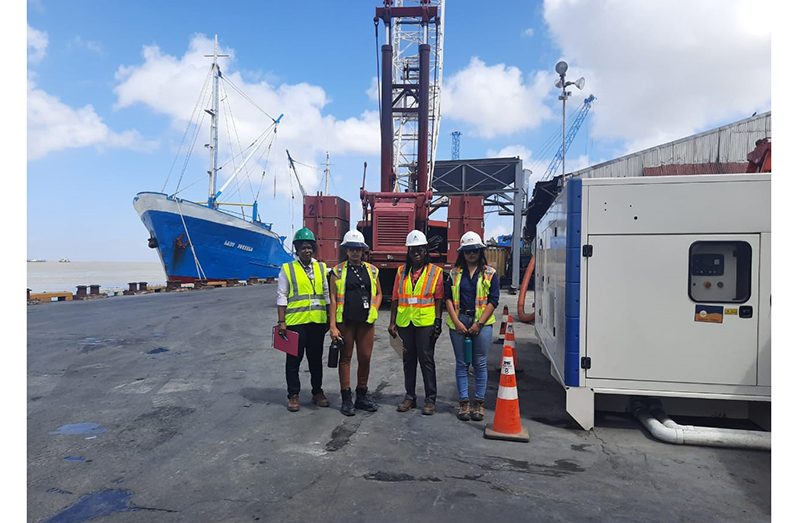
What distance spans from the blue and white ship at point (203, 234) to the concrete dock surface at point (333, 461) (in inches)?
933

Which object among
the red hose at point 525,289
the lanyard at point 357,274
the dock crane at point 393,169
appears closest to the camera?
the lanyard at point 357,274

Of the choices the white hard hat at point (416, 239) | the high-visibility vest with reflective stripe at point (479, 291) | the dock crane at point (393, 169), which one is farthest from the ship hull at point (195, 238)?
the high-visibility vest with reflective stripe at point (479, 291)

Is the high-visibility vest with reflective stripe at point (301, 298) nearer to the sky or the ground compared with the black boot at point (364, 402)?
nearer to the sky

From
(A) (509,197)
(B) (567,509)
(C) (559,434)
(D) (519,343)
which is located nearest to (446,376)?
(C) (559,434)

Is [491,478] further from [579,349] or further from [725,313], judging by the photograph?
[725,313]

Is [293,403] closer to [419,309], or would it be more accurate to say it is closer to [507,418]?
[419,309]

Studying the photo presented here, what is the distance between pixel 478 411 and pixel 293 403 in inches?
76.8

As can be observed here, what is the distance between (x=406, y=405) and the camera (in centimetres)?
511

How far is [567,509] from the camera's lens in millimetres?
3084

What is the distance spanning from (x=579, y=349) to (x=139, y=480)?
12.5ft

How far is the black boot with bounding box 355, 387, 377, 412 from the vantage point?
5116 mm

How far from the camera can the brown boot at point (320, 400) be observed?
17.3ft

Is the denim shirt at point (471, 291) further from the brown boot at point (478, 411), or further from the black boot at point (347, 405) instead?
the black boot at point (347, 405)

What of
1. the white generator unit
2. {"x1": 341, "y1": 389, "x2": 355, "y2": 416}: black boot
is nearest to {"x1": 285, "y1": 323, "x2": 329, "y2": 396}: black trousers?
{"x1": 341, "y1": 389, "x2": 355, "y2": 416}: black boot
